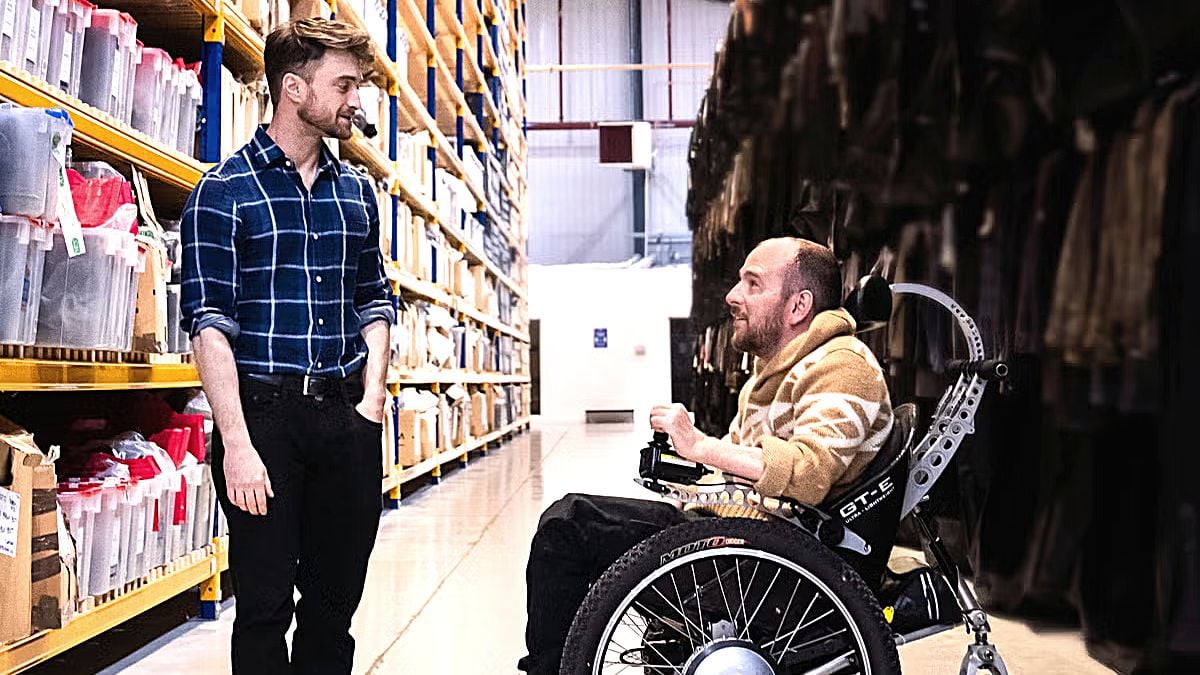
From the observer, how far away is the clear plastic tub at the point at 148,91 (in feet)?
10.6

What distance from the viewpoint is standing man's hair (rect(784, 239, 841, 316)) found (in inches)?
91.4

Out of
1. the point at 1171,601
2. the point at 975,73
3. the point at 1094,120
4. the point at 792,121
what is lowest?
the point at 1171,601

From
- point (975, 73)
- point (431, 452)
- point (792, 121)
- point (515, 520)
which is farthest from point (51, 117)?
point (431, 452)

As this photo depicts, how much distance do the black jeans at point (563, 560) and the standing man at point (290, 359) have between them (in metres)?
0.36

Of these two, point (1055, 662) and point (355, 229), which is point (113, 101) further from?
point (1055, 662)

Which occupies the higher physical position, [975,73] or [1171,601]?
[975,73]

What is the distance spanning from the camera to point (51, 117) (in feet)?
7.57

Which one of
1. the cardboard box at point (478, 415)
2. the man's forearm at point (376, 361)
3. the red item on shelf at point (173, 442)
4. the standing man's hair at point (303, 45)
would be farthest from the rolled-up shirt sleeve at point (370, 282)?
the cardboard box at point (478, 415)

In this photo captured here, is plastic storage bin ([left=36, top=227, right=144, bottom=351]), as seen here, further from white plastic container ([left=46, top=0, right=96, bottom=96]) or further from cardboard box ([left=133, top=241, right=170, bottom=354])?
white plastic container ([left=46, top=0, right=96, bottom=96])

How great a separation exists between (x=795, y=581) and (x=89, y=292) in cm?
168

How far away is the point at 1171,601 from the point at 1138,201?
67 centimetres

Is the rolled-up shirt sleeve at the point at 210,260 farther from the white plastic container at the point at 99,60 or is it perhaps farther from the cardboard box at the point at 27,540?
the white plastic container at the point at 99,60

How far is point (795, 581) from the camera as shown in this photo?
1962 millimetres

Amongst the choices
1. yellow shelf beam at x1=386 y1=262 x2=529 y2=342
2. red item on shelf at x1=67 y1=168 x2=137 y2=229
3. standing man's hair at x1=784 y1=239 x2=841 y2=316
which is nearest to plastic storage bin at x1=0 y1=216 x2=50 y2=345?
red item on shelf at x1=67 y1=168 x2=137 y2=229
